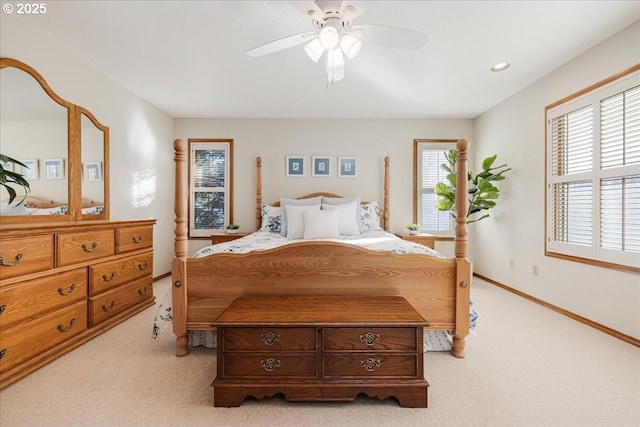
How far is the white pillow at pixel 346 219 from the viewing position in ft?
11.1

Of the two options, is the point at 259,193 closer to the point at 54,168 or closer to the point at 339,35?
the point at 54,168

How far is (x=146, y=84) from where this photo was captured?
10.4ft

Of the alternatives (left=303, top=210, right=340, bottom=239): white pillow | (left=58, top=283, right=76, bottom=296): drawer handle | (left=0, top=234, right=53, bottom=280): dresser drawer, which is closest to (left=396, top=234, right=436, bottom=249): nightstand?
(left=303, top=210, right=340, bottom=239): white pillow

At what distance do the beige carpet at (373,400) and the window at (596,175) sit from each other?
2.50 feet

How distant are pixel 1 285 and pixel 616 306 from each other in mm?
4215

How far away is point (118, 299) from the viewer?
2564 millimetres

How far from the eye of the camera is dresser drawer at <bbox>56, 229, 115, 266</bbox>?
2020 mm

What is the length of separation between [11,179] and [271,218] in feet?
7.63

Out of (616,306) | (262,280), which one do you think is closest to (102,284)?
(262,280)

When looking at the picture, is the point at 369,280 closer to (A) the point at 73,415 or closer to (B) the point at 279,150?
(A) the point at 73,415

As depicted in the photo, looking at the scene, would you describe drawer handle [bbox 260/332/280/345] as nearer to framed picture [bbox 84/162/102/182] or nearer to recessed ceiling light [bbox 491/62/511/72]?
framed picture [bbox 84/162/102/182]

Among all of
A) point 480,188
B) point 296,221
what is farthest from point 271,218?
point 480,188

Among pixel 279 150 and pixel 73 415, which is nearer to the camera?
pixel 73 415

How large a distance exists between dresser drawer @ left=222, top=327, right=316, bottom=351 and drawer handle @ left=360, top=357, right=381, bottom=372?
0.89 feet
